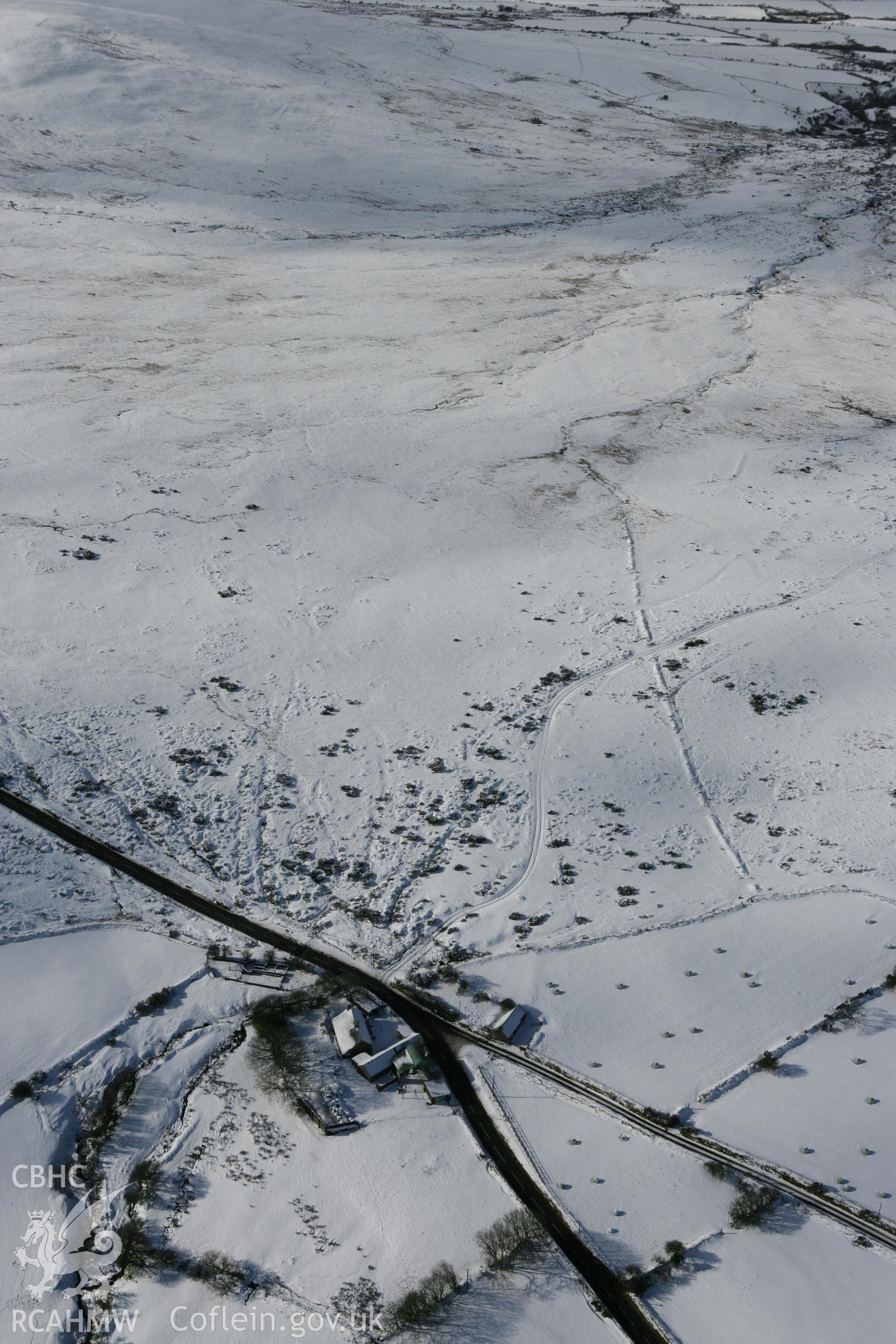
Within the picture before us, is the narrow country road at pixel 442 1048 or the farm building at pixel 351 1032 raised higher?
the farm building at pixel 351 1032

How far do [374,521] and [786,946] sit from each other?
22.4 m

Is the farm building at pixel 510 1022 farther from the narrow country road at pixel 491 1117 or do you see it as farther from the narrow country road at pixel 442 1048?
the narrow country road at pixel 442 1048

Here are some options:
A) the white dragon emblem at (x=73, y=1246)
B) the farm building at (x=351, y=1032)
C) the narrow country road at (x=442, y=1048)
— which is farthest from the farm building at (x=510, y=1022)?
the white dragon emblem at (x=73, y=1246)

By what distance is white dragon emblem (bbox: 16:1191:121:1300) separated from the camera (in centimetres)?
1617

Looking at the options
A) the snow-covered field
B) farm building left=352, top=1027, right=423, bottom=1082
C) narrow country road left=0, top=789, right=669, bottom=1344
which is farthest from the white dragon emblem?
narrow country road left=0, top=789, right=669, bottom=1344

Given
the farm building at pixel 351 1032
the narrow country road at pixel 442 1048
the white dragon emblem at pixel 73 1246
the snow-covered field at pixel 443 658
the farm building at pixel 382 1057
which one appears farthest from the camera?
the farm building at pixel 351 1032

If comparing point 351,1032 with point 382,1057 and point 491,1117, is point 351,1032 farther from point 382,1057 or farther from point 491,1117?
point 491,1117

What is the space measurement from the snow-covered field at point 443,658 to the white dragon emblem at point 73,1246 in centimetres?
53

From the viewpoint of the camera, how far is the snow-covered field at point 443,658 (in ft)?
59.1

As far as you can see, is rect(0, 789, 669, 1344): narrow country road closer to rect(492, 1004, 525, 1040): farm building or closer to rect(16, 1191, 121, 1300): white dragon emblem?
rect(492, 1004, 525, 1040): farm building

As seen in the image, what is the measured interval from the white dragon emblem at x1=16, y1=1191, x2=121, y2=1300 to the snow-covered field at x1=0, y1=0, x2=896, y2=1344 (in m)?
0.53

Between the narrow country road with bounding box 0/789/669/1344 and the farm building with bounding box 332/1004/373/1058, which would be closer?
the narrow country road with bounding box 0/789/669/1344

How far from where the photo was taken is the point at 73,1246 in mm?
16516

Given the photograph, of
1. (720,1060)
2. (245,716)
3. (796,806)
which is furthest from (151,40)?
(720,1060)
